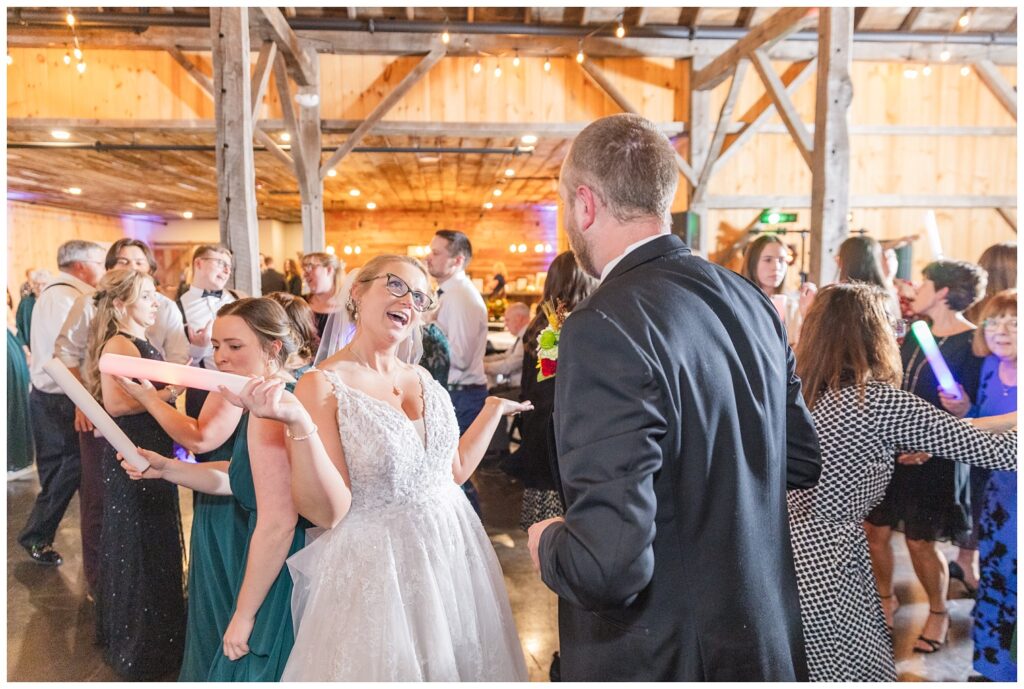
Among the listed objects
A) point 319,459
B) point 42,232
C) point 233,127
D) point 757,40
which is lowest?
point 319,459

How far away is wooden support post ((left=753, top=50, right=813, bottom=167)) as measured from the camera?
5.00 m

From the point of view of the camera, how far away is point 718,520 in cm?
108

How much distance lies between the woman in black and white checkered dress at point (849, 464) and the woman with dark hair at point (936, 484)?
3.51 ft

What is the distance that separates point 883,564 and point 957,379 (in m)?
0.94

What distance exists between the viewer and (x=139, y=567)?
2.54 metres

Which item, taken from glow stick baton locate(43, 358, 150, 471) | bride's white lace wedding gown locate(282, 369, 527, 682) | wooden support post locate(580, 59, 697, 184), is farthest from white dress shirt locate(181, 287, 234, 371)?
wooden support post locate(580, 59, 697, 184)

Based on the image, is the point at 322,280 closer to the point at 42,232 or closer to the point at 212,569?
the point at 212,569


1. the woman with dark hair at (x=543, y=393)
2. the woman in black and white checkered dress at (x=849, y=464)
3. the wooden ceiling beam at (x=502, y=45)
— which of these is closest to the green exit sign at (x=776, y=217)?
the wooden ceiling beam at (x=502, y=45)

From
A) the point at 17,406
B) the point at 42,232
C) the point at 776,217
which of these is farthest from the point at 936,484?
the point at 42,232

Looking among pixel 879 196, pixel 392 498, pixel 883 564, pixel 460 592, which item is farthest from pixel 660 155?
pixel 879 196

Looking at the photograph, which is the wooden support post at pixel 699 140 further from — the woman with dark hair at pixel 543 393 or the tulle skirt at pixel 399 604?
the tulle skirt at pixel 399 604

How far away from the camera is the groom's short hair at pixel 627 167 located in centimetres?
113

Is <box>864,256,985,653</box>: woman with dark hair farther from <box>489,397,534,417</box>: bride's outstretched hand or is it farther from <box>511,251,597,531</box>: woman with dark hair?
<box>489,397,534,417</box>: bride's outstretched hand

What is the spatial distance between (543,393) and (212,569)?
4.36 ft
